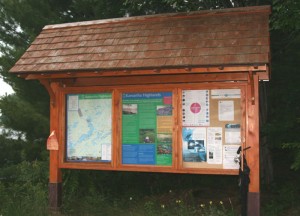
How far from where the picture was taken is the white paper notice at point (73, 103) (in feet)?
22.8

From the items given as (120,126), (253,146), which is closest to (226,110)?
(253,146)

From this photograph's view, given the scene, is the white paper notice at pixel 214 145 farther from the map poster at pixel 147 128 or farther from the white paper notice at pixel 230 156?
the map poster at pixel 147 128

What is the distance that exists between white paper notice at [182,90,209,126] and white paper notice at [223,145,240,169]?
50 centimetres

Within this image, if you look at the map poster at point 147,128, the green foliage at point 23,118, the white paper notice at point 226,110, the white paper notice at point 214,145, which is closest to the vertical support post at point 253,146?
the white paper notice at point 226,110

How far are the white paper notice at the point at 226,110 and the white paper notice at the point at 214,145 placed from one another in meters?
0.19

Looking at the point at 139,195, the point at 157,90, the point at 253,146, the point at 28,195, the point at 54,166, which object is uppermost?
the point at 157,90

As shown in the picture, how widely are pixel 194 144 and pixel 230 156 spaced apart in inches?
23.2

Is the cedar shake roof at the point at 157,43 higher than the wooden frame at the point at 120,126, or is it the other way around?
the cedar shake roof at the point at 157,43

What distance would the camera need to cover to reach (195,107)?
617 cm

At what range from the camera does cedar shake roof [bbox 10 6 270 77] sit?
18.8 feet

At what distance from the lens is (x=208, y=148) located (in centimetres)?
603

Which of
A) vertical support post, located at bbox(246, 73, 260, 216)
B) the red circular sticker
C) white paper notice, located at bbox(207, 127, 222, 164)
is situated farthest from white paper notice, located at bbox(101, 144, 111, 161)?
vertical support post, located at bbox(246, 73, 260, 216)

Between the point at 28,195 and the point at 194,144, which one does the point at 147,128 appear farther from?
the point at 28,195

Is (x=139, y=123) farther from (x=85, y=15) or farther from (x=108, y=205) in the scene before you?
(x=85, y=15)
